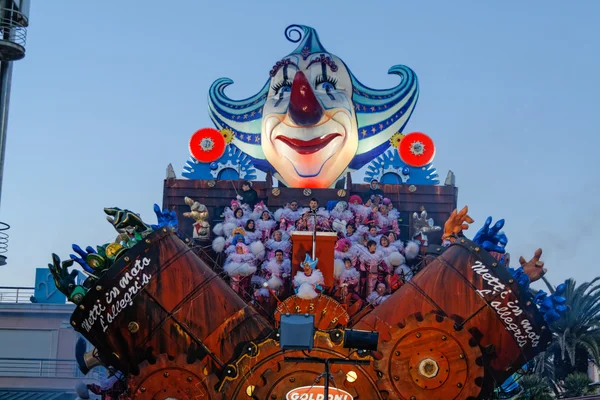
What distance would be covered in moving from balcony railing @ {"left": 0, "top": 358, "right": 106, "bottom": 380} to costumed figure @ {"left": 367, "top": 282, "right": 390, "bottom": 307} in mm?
15325

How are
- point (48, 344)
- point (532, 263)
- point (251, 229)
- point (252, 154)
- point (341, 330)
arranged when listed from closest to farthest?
point (341, 330) → point (532, 263) → point (251, 229) → point (252, 154) → point (48, 344)

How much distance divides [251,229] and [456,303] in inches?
242

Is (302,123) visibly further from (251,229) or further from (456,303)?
(456,303)

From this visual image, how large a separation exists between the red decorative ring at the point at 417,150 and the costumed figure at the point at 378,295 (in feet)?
17.5

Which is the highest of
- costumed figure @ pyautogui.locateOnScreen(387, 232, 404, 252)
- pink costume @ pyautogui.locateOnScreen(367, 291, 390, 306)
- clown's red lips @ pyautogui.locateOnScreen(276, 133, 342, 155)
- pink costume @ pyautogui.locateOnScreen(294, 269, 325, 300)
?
clown's red lips @ pyautogui.locateOnScreen(276, 133, 342, 155)

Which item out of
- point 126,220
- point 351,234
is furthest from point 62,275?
point 351,234

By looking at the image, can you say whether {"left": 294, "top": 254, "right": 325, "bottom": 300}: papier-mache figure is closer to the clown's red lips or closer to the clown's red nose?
the clown's red nose

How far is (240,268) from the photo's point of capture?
2456 centimetres

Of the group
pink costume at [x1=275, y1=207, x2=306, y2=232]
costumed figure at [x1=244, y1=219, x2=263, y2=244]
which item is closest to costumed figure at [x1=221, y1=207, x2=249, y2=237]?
costumed figure at [x1=244, y1=219, x2=263, y2=244]

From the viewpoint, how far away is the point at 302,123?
28.0m

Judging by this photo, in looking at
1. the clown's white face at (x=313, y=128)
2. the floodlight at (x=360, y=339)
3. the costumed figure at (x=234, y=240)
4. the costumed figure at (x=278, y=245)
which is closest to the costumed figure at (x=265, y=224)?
the costumed figure at (x=234, y=240)

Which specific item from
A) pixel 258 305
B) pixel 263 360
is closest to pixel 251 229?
pixel 258 305

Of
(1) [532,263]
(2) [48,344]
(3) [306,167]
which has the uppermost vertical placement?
(3) [306,167]

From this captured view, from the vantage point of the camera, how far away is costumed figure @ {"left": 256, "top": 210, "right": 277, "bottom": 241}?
84.8 ft
